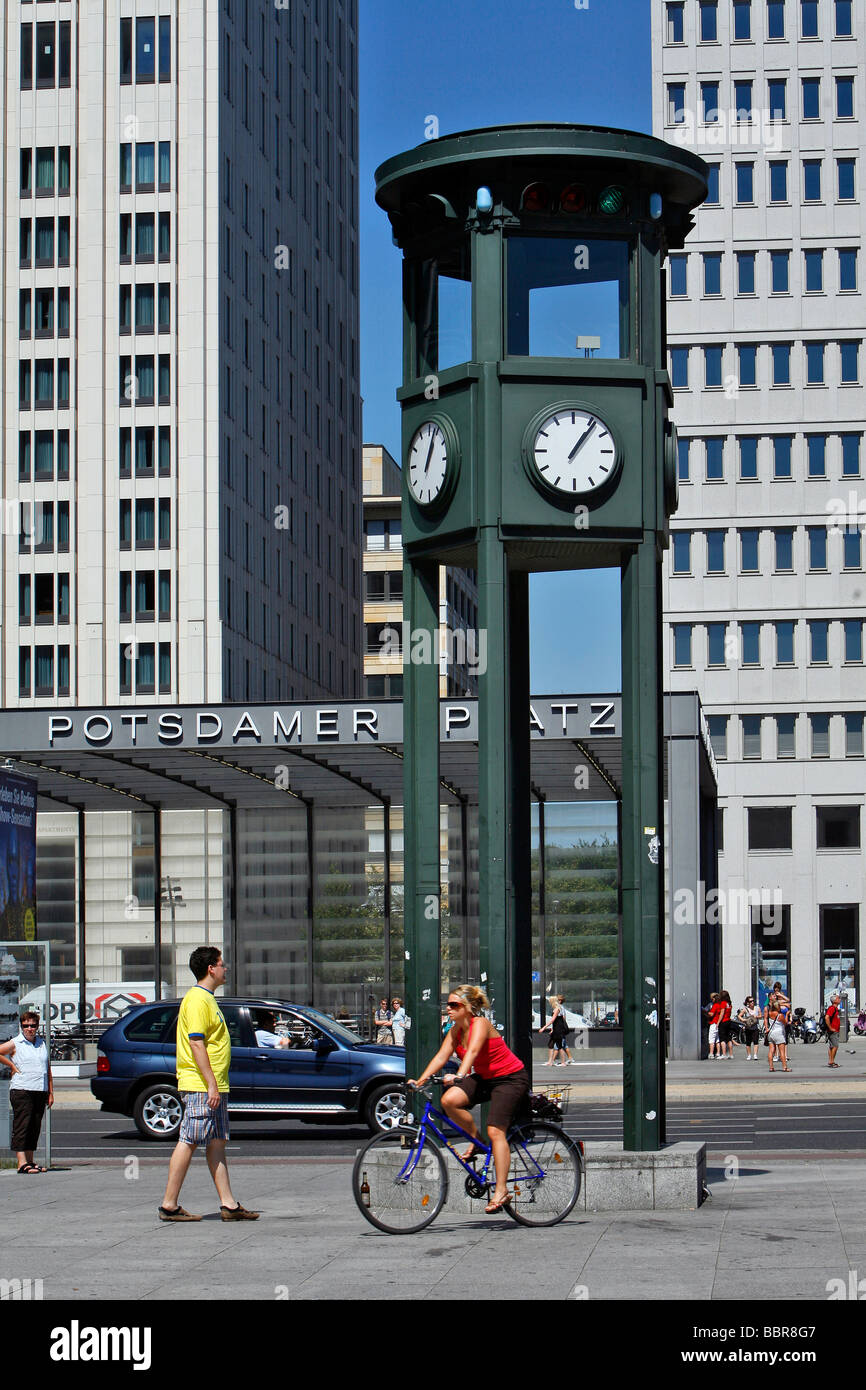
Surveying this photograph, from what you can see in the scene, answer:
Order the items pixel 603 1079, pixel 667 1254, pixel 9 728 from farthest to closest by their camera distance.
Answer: pixel 9 728, pixel 603 1079, pixel 667 1254

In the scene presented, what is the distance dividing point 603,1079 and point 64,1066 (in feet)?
39.4

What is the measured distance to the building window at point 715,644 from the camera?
79.1m

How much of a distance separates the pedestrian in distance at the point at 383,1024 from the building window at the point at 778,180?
4792cm

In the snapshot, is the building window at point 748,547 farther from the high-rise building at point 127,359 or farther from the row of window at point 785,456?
the high-rise building at point 127,359

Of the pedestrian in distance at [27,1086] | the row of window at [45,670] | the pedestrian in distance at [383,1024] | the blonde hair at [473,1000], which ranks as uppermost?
the row of window at [45,670]

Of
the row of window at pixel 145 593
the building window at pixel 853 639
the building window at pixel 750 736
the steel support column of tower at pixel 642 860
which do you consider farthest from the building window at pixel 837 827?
the steel support column of tower at pixel 642 860

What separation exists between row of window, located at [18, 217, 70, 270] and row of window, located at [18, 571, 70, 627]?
12217mm

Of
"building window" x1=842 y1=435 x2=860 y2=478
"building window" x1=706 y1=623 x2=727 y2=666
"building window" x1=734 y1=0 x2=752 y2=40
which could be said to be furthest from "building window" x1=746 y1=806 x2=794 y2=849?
"building window" x1=734 y1=0 x2=752 y2=40

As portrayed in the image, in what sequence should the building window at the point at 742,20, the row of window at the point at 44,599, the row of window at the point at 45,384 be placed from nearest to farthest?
1. the row of window at the point at 44,599
2. the row of window at the point at 45,384
3. the building window at the point at 742,20

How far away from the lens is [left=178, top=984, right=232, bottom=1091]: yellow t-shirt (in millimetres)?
13156

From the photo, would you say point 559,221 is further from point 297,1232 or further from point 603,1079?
→ point 603,1079

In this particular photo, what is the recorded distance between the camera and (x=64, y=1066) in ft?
135

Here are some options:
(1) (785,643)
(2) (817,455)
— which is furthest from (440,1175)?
(2) (817,455)

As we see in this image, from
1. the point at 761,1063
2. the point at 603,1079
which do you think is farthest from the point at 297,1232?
the point at 761,1063
